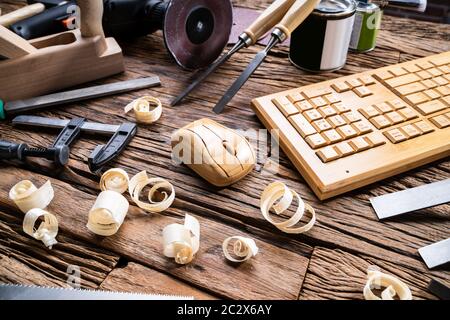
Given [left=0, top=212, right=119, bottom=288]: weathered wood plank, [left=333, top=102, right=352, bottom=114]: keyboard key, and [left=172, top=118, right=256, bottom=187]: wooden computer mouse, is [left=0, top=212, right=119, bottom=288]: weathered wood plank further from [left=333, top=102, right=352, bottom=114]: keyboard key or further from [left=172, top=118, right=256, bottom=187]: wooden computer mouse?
[left=333, top=102, right=352, bottom=114]: keyboard key

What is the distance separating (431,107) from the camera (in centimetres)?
67

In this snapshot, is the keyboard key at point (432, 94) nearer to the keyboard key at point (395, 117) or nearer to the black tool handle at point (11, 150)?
the keyboard key at point (395, 117)

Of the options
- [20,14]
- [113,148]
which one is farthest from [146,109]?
[20,14]

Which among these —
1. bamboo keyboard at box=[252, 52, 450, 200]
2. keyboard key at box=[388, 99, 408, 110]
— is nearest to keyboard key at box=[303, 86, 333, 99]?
bamboo keyboard at box=[252, 52, 450, 200]

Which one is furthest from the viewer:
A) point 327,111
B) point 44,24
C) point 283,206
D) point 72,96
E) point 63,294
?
point 44,24

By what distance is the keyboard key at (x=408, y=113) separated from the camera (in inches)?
25.8

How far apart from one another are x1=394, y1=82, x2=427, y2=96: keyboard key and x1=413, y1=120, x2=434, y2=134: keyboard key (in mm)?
76

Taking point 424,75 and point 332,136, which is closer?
point 332,136

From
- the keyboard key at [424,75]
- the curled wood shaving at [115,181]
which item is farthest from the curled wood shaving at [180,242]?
the keyboard key at [424,75]

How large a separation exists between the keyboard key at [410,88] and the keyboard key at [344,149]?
18 cm

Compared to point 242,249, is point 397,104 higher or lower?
higher

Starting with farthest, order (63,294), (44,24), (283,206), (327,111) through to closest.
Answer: (44,24), (327,111), (283,206), (63,294)

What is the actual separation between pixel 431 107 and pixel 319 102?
0.18 meters

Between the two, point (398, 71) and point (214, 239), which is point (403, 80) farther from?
point (214, 239)
